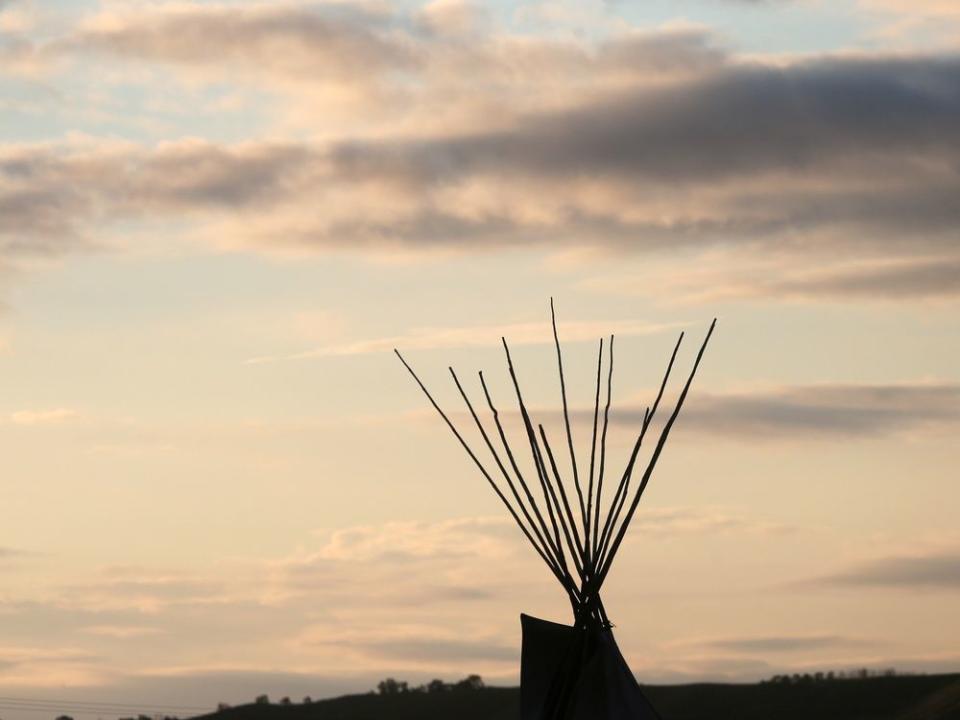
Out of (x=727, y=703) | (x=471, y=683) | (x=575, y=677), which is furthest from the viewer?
(x=471, y=683)

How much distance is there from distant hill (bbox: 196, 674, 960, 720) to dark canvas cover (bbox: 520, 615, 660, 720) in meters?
12.3

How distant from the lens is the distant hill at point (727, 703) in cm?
2508

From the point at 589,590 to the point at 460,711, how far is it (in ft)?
59.0

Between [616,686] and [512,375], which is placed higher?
[512,375]

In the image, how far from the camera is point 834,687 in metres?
27.1

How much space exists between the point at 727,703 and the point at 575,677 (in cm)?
1545

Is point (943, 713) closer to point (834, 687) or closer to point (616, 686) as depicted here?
point (834, 687)

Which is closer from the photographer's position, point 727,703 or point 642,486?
point 642,486

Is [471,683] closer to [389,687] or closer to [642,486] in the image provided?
[389,687]

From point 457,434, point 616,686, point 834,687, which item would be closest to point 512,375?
point 457,434

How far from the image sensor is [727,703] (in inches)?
1072

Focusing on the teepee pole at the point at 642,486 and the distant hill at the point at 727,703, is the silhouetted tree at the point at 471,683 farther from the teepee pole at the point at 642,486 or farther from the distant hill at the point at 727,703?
the teepee pole at the point at 642,486

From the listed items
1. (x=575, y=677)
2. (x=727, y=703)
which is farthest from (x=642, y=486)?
(x=727, y=703)

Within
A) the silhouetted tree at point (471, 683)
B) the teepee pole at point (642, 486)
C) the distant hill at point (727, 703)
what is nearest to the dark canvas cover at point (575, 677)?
the teepee pole at point (642, 486)
